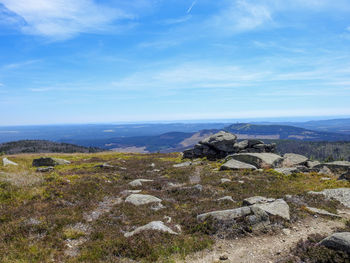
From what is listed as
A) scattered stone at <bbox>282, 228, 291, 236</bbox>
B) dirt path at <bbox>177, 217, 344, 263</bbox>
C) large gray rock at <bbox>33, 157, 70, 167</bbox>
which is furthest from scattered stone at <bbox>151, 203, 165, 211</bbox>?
large gray rock at <bbox>33, 157, 70, 167</bbox>

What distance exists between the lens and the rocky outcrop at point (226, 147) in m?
46.3

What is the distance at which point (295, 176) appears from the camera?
80.7 feet

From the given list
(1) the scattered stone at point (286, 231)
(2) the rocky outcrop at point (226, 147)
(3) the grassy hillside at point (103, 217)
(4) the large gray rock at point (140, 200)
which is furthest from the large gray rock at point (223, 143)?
(1) the scattered stone at point (286, 231)

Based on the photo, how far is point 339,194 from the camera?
661 inches

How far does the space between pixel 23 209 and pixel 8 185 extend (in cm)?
487

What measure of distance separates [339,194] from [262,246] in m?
11.5

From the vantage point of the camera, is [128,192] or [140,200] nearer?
[140,200]

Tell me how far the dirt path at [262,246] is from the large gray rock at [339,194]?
4.75 meters

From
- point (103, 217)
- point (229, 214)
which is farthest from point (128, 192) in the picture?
point (229, 214)

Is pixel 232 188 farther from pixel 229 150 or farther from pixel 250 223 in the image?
pixel 229 150

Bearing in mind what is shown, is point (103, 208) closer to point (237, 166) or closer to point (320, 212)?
point (320, 212)

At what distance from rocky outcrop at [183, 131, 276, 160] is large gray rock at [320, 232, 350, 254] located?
3828cm

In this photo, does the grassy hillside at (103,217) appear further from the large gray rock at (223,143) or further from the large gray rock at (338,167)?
the large gray rock at (223,143)

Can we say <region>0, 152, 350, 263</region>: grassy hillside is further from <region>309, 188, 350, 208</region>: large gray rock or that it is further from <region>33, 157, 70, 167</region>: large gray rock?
<region>33, 157, 70, 167</region>: large gray rock
